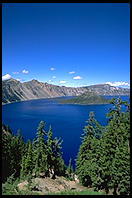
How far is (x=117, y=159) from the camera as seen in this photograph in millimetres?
13648

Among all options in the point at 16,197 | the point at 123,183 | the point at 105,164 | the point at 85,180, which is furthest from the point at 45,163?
the point at 16,197

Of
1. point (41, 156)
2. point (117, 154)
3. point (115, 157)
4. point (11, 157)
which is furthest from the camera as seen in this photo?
point (11, 157)

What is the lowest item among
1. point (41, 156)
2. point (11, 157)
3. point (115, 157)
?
point (11, 157)

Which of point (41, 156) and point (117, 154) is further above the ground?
point (117, 154)

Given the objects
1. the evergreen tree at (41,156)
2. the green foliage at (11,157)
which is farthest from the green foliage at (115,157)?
the green foliage at (11,157)

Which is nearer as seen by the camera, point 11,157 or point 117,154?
point 117,154

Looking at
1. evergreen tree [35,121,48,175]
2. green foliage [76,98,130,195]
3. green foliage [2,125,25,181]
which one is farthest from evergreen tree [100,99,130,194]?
green foliage [2,125,25,181]

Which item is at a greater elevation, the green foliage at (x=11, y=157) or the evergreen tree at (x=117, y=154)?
the evergreen tree at (x=117, y=154)

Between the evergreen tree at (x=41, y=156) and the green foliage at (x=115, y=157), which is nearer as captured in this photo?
the green foliage at (x=115, y=157)

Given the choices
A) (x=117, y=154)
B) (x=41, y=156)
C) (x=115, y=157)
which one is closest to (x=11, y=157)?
(x=41, y=156)

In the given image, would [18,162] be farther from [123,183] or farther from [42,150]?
[123,183]

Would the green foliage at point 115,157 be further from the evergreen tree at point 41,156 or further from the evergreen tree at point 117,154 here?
the evergreen tree at point 41,156

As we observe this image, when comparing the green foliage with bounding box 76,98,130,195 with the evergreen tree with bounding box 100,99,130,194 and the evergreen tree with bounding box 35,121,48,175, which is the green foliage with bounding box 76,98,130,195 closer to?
the evergreen tree with bounding box 100,99,130,194

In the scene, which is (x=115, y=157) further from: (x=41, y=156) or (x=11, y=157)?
(x=11, y=157)
